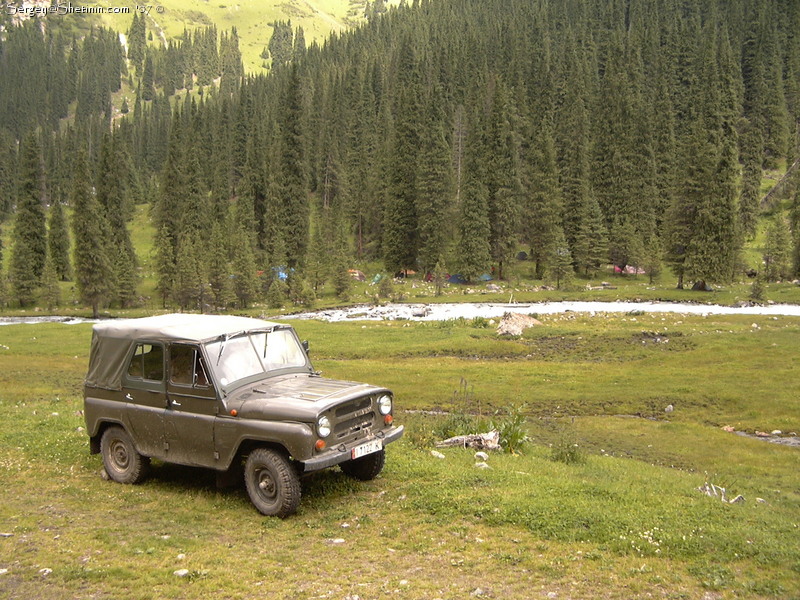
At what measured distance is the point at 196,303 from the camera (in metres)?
68.4

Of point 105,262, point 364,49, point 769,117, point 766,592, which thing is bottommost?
point 766,592

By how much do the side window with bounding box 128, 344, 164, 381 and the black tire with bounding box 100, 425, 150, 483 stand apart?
4.05 feet

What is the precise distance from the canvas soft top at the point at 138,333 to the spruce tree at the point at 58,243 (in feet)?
261

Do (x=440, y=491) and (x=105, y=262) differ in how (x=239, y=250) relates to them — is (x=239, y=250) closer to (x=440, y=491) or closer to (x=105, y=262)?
(x=105, y=262)

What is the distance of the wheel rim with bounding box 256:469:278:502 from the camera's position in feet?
32.0

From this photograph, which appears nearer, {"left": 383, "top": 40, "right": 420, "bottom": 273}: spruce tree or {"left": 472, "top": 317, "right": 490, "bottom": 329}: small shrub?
{"left": 472, "top": 317, "right": 490, "bottom": 329}: small shrub

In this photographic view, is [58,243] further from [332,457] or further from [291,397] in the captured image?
[332,457]

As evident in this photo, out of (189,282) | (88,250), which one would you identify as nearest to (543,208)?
(189,282)

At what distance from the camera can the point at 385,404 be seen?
1072 centimetres

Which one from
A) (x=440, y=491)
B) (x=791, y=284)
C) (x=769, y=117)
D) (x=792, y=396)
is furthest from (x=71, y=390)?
(x=769, y=117)

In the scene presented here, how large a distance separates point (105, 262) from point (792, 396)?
6284 centimetres

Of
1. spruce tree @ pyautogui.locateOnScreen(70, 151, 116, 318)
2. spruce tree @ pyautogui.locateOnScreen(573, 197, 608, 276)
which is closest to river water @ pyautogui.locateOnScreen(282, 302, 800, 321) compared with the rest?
spruce tree @ pyautogui.locateOnScreen(573, 197, 608, 276)

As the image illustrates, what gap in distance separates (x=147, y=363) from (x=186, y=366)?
1083mm

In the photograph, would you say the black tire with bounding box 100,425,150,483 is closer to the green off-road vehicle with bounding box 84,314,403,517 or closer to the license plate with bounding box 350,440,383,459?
the green off-road vehicle with bounding box 84,314,403,517
